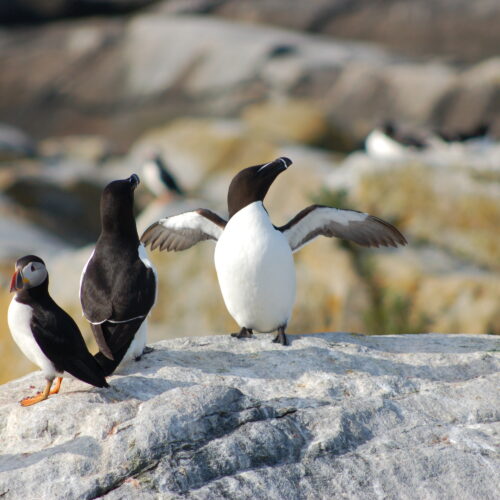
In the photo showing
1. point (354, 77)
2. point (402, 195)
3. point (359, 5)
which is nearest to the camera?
point (402, 195)

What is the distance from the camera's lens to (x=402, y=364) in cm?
662

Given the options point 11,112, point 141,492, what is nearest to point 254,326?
point 141,492

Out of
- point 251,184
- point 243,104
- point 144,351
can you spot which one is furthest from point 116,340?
point 243,104

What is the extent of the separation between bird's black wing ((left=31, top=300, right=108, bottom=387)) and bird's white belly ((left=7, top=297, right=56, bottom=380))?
4 centimetres

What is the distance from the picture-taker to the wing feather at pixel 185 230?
7539 millimetres

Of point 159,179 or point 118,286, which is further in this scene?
point 159,179

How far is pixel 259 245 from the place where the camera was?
676cm

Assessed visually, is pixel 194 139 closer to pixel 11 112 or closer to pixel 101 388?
pixel 11 112

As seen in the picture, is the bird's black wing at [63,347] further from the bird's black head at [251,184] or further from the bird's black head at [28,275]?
the bird's black head at [251,184]

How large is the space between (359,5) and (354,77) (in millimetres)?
3395

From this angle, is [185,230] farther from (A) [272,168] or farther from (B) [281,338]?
(B) [281,338]

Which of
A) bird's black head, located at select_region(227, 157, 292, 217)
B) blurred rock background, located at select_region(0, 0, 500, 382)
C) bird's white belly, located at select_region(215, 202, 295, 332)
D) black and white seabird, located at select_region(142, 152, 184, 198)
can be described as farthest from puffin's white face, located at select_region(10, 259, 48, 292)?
black and white seabird, located at select_region(142, 152, 184, 198)

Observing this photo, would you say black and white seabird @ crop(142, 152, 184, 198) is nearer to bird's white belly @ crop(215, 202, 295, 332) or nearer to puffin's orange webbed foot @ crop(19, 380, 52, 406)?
bird's white belly @ crop(215, 202, 295, 332)

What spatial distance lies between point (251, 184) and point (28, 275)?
1.91m
